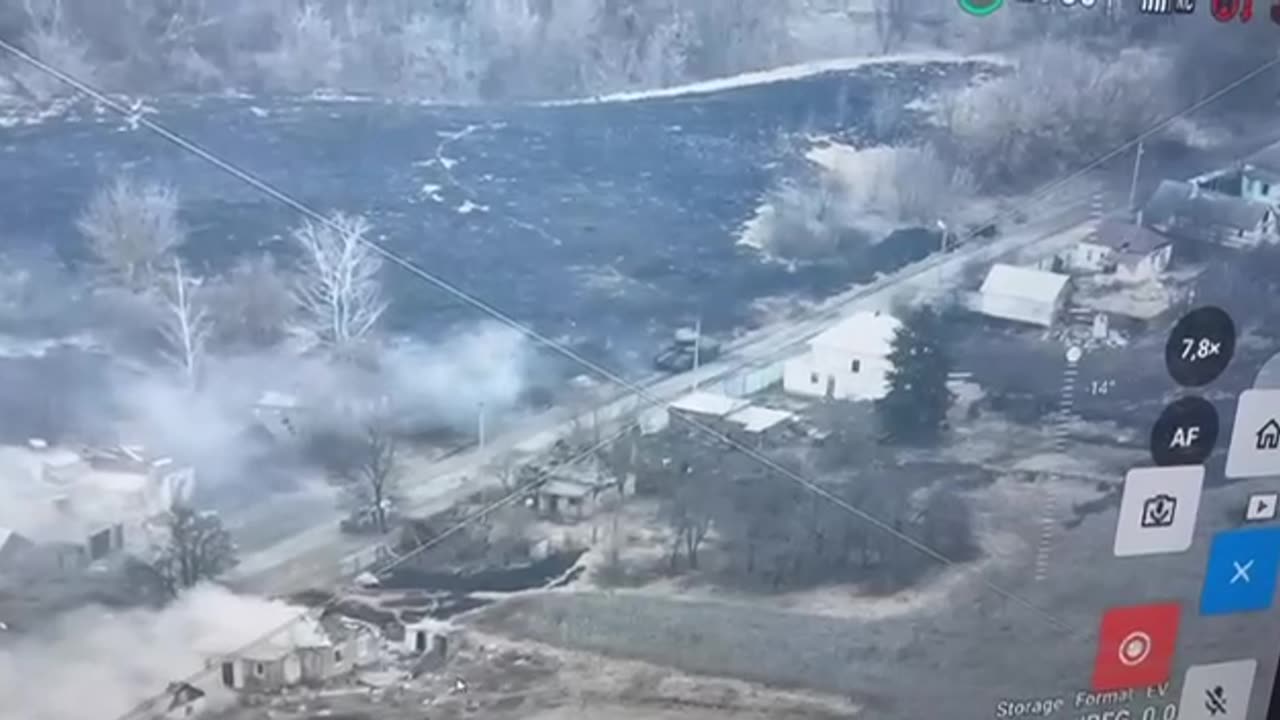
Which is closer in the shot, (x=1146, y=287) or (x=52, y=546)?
(x=52, y=546)

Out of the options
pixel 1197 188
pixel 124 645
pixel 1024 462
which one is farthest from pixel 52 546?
pixel 1197 188

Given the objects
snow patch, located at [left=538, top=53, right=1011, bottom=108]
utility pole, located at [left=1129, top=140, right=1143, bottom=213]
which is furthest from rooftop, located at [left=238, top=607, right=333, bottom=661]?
utility pole, located at [left=1129, top=140, right=1143, bottom=213]

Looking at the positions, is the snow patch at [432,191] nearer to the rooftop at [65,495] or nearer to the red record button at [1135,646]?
the rooftop at [65,495]

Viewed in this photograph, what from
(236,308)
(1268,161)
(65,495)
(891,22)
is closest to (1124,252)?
(1268,161)

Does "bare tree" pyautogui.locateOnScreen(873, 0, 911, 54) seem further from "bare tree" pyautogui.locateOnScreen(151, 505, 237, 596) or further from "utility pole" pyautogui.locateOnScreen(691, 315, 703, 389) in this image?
"bare tree" pyautogui.locateOnScreen(151, 505, 237, 596)

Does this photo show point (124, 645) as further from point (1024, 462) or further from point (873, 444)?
point (1024, 462)

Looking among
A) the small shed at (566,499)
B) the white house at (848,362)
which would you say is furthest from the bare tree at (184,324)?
the white house at (848,362)
